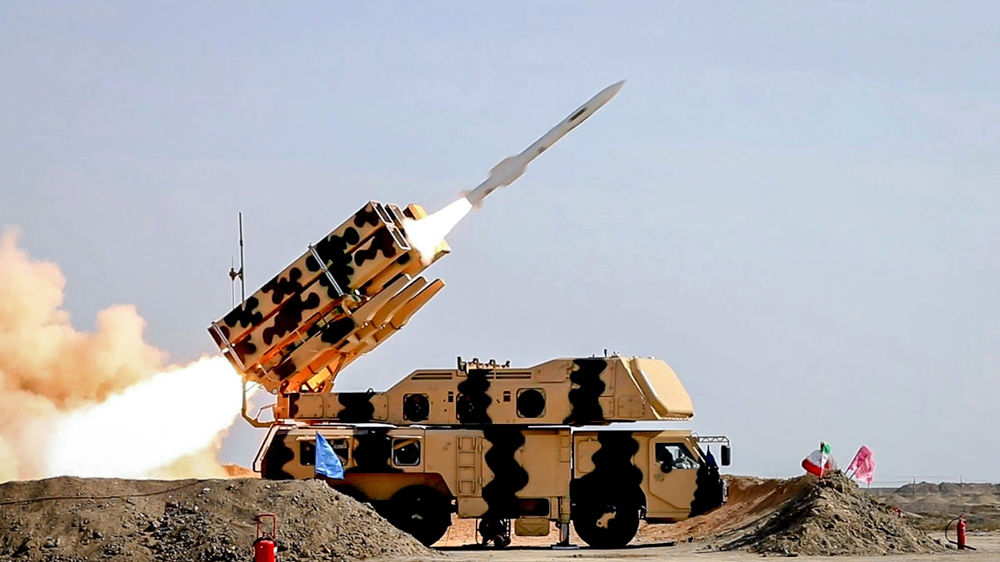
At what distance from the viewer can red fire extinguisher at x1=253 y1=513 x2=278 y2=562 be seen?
1819 cm

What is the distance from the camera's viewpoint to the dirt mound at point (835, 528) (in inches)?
954

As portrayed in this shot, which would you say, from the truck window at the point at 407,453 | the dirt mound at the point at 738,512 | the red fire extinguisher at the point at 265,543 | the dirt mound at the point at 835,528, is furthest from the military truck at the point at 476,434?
the red fire extinguisher at the point at 265,543

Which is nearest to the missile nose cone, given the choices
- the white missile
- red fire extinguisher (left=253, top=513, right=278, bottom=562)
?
the white missile

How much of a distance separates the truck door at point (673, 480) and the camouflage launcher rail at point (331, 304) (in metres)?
4.88

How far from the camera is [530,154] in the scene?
92.1ft

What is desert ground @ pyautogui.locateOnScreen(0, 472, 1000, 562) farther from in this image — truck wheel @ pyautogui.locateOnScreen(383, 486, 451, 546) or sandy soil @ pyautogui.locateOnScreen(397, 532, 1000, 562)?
truck wheel @ pyautogui.locateOnScreen(383, 486, 451, 546)

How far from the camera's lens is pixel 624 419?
89.8 feet

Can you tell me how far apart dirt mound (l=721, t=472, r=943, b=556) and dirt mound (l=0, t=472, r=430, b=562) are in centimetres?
551

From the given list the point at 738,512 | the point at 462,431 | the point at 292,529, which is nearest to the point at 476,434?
the point at 462,431

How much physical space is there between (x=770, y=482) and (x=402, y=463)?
33.4ft

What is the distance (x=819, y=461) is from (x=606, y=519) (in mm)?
5606

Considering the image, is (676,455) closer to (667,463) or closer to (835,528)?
(667,463)

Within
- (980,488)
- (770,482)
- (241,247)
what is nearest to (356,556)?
(241,247)

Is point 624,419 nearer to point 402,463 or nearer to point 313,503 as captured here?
point 402,463
